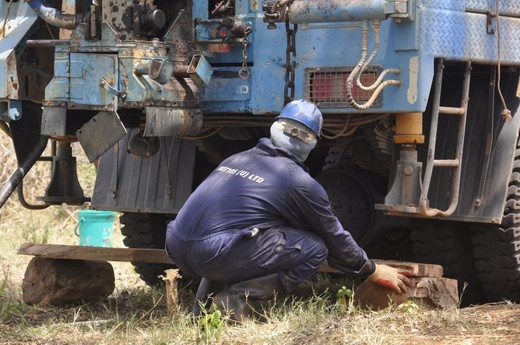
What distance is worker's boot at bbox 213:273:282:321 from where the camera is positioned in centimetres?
620

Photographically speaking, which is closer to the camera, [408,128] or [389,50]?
[389,50]

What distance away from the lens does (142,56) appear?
6797mm

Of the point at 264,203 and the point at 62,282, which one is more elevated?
the point at 264,203

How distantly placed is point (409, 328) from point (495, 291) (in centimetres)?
142

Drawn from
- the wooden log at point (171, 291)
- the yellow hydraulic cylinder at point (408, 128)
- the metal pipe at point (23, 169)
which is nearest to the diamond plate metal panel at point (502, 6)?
the yellow hydraulic cylinder at point (408, 128)

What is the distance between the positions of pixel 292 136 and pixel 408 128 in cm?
75

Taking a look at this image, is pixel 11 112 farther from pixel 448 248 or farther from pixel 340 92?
pixel 448 248

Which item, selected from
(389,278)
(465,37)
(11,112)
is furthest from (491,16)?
(11,112)

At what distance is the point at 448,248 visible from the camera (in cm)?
734

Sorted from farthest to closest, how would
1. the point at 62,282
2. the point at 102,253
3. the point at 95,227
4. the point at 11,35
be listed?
the point at 95,227 → the point at 11,35 → the point at 62,282 → the point at 102,253

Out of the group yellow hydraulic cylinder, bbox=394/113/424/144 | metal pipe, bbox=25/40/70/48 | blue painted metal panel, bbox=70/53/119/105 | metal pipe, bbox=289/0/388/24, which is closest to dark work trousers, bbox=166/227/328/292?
yellow hydraulic cylinder, bbox=394/113/424/144

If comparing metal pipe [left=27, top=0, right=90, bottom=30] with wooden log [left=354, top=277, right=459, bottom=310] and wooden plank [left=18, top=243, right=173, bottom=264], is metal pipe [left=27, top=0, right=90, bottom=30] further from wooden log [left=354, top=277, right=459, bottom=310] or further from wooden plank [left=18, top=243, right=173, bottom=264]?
wooden log [left=354, top=277, right=459, bottom=310]

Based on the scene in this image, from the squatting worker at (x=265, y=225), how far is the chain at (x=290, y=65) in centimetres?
40

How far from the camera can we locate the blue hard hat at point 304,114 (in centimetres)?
629
